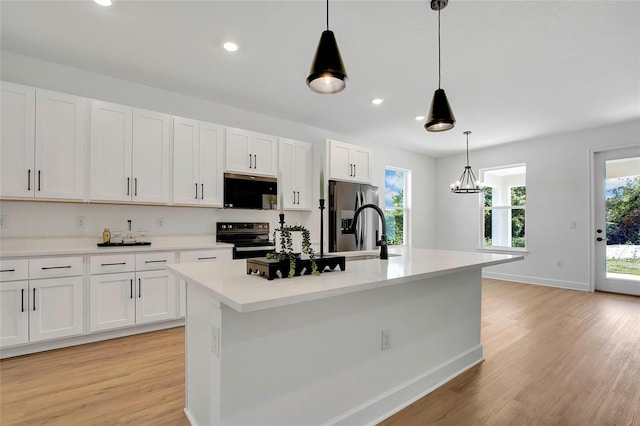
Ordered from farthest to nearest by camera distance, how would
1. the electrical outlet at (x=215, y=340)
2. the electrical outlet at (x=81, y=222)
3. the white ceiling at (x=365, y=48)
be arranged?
the electrical outlet at (x=81, y=222) → the white ceiling at (x=365, y=48) → the electrical outlet at (x=215, y=340)

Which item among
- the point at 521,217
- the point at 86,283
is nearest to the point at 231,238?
the point at 86,283

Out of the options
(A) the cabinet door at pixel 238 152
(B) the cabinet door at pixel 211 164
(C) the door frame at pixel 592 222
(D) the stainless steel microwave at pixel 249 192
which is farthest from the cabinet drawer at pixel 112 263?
(C) the door frame at pixel 592 222

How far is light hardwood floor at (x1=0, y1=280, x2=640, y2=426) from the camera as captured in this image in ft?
6.00

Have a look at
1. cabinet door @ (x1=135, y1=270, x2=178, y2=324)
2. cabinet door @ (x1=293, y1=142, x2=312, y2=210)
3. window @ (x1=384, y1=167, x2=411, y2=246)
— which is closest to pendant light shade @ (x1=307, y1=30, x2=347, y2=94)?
cabinet door @ (x1=135, y1=270, x2=178, y2=324)

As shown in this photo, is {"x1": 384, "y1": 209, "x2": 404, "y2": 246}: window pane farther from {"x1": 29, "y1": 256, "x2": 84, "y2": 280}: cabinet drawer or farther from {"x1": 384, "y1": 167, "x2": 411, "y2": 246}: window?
{"x1": 29, "y1": 256, "x2": 84, "y2": 280}: cabinet drawer

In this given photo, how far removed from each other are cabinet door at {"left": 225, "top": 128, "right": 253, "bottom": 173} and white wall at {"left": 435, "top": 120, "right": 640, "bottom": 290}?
5.06 metres

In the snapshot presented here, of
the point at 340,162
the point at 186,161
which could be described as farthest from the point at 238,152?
the point at 340,162

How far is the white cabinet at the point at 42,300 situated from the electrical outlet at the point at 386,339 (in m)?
2.74

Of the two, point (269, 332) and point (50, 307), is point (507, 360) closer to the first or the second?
point (269, 332)

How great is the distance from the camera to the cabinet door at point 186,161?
3.52 m

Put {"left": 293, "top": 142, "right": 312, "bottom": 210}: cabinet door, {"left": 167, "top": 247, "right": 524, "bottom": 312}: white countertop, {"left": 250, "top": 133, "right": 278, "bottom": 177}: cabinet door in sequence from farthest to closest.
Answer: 1. {"left": 293, "top": 142, "right": 312, "bottom": 210}: cabinet door
2. {"left": 250, "top": 133, "right": 278, "bottom": 177}: cabinet door
3. {"left": 167, "top": 247, "right": 524, "bottom": 312}: white countertop

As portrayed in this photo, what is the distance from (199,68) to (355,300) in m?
2.82

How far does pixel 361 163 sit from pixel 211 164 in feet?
7.84

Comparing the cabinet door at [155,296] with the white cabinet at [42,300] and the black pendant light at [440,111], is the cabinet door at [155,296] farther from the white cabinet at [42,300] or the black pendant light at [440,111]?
the black pendant light at [440,111]
